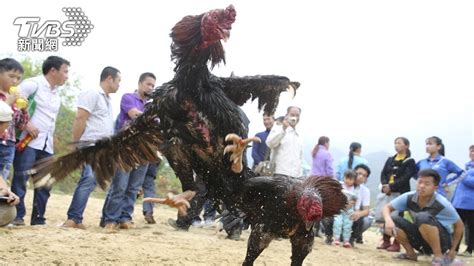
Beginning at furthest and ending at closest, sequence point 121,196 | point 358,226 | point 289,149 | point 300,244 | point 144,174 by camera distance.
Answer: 1. point 358,226
2. point 289,149
3. point 144,174
4. point 121,196
5. point 300,244

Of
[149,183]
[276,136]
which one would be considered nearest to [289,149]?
[276,136]

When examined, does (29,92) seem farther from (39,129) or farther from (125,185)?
(125,185)

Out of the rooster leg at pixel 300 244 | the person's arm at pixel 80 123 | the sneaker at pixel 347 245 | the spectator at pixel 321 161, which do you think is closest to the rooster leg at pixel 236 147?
the rooster leg at pixel 300 244

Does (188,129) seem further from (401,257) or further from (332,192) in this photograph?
(401,257)

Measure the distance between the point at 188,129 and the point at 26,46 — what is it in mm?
4668

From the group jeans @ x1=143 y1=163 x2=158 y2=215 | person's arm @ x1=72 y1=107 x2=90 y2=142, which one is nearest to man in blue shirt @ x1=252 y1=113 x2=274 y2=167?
jeans @ x1=143 y1=163 x2=158 y2=215

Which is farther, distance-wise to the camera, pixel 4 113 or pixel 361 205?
pixel 361 205

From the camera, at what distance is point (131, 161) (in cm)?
358

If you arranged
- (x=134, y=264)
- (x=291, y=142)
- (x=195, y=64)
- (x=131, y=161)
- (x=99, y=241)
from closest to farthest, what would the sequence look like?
(x=195, y=64), (x=131, y=161), (x=134, y=264), (x=99, y=241), (x=291, y=142)

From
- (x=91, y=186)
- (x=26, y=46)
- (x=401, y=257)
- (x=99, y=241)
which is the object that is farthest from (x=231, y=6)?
(x=26, y=46)

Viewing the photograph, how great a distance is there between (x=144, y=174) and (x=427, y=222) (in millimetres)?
3134

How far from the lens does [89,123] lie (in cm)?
545

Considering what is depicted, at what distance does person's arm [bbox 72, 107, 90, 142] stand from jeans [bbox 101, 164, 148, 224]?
56 cm

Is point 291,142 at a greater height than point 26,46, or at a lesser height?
lesser
